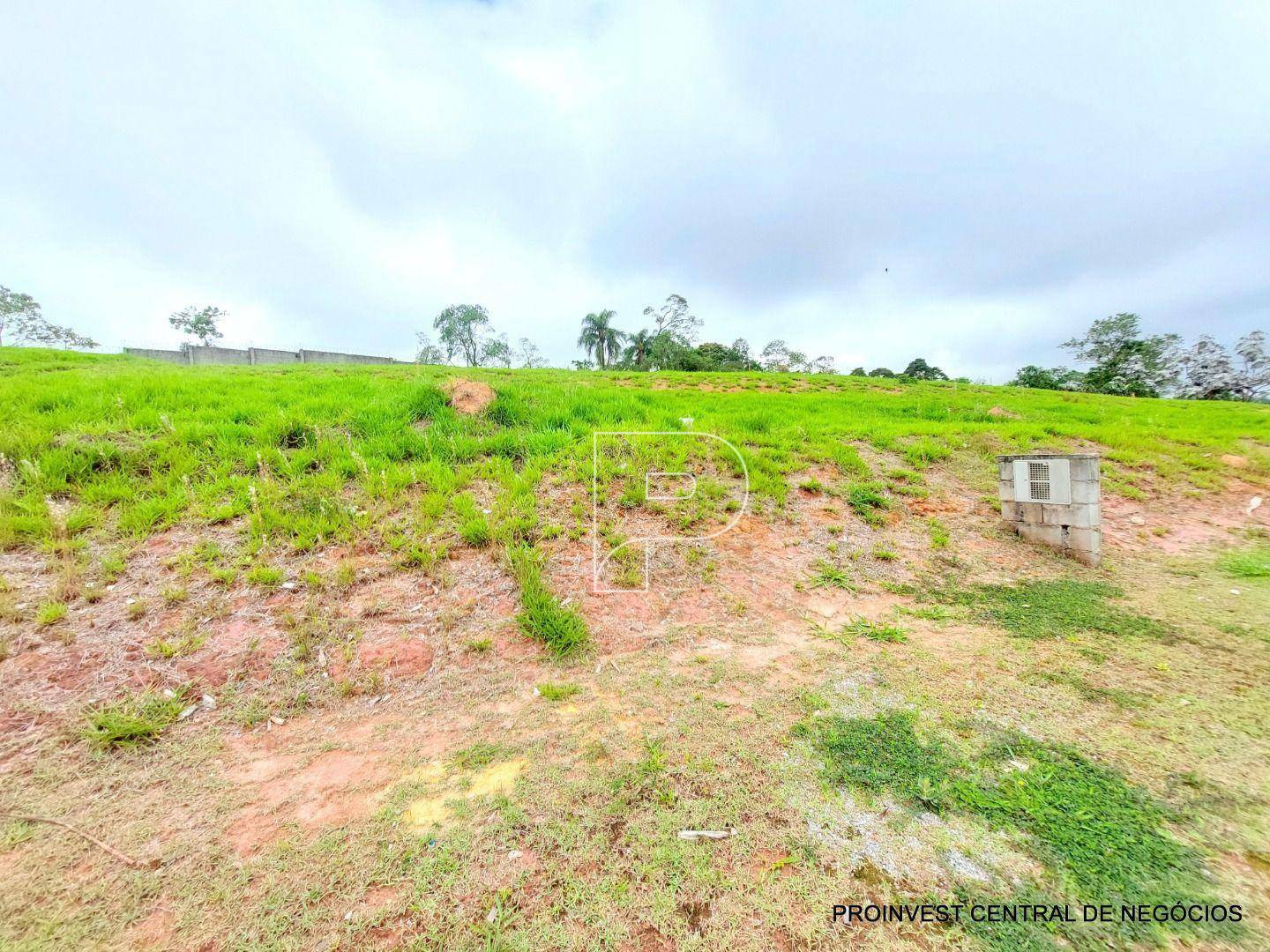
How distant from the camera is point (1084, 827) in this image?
1.72m

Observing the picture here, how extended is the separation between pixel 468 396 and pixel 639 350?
35358 millimetres

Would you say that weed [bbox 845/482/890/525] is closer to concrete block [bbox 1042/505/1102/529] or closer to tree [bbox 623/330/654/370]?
concrete block [bbox 1042/505/1102/529]

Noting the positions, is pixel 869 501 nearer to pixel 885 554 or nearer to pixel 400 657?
pixel 885 554

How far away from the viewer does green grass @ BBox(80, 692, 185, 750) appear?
2.14 m

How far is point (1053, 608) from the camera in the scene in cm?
364

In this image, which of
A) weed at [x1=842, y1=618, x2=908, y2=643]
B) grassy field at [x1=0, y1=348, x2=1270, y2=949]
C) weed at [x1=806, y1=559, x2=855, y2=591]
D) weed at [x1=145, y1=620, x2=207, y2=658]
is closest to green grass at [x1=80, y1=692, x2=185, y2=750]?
grassy field at [x1=0, y1=348, x2=1270, y2=949]

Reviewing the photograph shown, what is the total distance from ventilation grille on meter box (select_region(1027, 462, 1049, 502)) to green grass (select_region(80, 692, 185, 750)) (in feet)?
24.7

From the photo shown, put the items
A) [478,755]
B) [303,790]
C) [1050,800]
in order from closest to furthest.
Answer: [1050,800] < [303,790] < [478,755]

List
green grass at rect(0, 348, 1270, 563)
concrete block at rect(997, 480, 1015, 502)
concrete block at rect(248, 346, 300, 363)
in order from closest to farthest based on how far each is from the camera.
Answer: green grass at rect(0, 348, 1270, 563), concrete block at rect(997, 480, 1015, 502), concrete block at rect(248, 346, 300, 363)

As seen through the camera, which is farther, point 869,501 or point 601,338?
point 601,338

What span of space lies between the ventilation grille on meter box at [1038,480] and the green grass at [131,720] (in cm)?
754

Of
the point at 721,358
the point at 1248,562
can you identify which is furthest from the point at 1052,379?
the point at 1248,562

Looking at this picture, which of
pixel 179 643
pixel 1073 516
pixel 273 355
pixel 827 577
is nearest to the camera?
pixel 179 643

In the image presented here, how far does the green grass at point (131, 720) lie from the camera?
2.14 m
